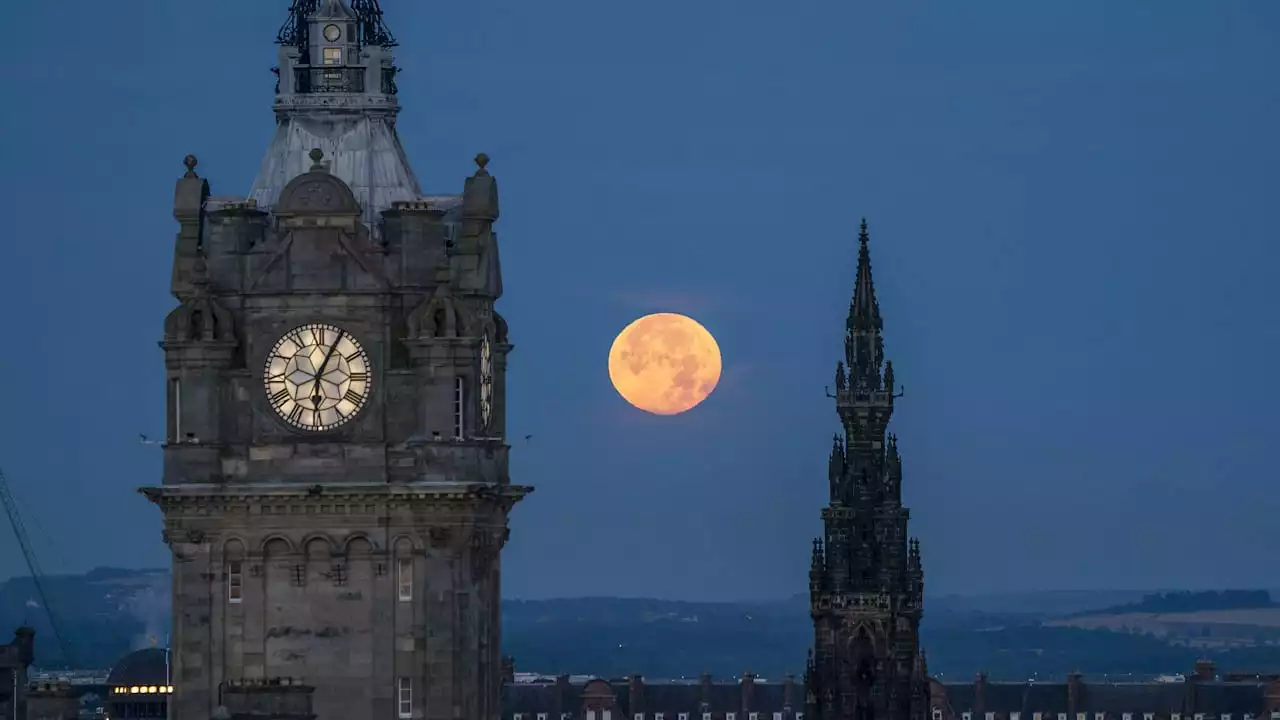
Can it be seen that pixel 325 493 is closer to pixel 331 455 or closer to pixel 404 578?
pixel 331 455

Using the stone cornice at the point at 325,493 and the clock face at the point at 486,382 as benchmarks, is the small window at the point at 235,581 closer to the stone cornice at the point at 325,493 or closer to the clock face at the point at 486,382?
the stone cornice at the point at 325,493

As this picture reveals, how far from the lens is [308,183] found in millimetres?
126875

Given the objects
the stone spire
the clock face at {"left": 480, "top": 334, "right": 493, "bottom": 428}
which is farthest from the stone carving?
the stone spire

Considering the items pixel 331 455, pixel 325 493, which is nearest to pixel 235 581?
pixel 325 493

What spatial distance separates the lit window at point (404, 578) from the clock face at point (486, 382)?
14.4 ft

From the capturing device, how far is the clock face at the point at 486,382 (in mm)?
127500

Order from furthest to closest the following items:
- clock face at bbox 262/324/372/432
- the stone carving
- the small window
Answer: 1. the small window
2. clock face at bbox 262/324/372/432
3. the stone carving

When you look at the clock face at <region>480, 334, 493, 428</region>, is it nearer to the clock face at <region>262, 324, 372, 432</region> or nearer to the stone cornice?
the stone cornice

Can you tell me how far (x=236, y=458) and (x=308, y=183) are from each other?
7734mm

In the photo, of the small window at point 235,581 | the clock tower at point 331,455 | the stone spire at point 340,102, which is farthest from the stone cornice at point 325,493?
the stone spire at point 340,102

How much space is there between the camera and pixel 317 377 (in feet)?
418

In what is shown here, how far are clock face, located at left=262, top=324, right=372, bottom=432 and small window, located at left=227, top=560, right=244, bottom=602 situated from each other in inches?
164

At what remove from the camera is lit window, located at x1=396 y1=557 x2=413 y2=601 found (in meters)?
126

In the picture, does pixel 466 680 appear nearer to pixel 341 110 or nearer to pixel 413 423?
pixel 413 423
